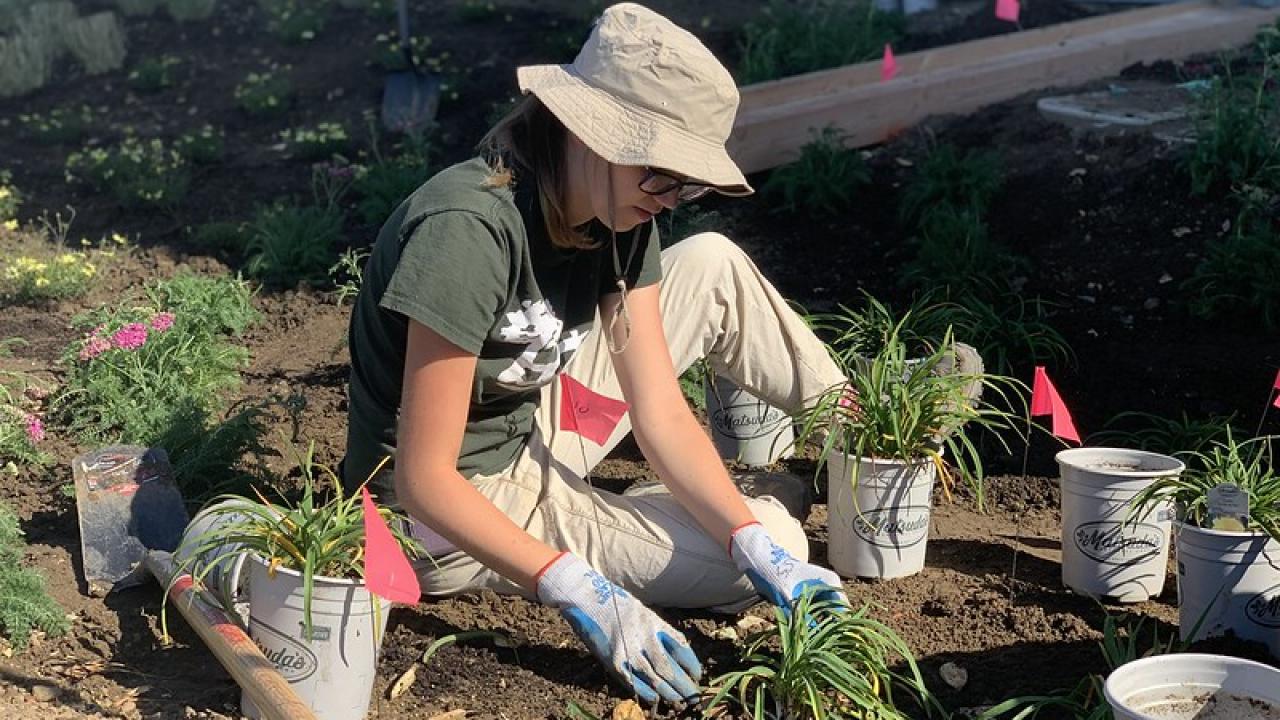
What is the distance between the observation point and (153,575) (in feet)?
11.1

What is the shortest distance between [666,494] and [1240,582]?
122 centimetres

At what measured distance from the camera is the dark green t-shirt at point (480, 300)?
277 cm

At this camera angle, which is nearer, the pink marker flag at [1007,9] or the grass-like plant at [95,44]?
the pink marker flag at [1007,9]

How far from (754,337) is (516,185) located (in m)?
1.02

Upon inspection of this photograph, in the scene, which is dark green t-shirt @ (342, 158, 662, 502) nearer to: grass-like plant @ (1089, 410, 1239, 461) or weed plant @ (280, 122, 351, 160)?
grass-like plant @ (1089, 410, 1239, 461)

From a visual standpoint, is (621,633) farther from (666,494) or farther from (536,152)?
(536,152)

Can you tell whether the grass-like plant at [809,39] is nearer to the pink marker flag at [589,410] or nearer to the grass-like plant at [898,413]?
the grass-like plant at [898,413]

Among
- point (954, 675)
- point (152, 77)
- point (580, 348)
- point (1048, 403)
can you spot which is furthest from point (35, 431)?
point (152, 77)

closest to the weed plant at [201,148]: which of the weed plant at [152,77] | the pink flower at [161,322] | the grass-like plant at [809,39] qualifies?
the weed plant at [152,77]

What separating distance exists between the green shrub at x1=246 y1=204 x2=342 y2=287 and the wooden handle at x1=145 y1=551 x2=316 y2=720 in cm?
267

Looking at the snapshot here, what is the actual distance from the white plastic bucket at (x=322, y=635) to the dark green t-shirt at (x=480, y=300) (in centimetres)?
45

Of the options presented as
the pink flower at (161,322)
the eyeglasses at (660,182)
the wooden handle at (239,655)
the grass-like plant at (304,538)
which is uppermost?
the eyeglasses at (660,182)

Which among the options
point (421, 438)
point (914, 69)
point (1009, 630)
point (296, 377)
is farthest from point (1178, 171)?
point (421, 438)

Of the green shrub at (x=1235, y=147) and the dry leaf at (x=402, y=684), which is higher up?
the green shrub at (x=1235, y=147)
